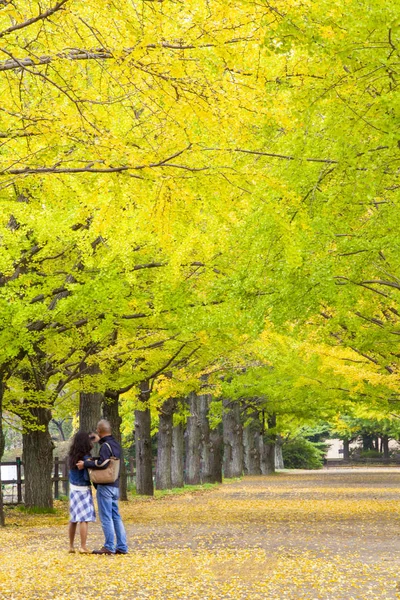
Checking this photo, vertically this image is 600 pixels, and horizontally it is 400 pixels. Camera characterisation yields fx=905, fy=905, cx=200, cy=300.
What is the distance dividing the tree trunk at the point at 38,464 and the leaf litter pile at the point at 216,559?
1879mm

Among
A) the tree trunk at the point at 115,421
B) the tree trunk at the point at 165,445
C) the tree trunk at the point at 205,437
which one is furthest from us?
the tree trunk at the point at 205,437

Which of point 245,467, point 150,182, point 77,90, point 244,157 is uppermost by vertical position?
point 244,157

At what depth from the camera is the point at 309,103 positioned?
11.8 metres

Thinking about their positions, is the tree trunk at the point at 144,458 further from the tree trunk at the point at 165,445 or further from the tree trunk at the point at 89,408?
the tree trunk at the point at 89,408

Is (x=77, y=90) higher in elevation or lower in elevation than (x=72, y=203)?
lower

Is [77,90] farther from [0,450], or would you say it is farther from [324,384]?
[324,384]

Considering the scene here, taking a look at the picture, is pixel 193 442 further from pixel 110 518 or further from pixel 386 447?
pixel 386 447

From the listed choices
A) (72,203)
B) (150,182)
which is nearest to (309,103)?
(150,182)

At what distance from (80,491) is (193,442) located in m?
23.7

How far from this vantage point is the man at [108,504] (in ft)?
36.3

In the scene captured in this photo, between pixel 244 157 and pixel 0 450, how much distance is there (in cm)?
915

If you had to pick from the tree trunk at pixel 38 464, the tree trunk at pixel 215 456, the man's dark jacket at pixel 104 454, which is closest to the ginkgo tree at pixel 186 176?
the tree trunk at pixel 38 464

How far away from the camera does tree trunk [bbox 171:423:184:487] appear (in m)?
32.8

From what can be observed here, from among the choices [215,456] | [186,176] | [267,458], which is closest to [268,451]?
[267,458]
